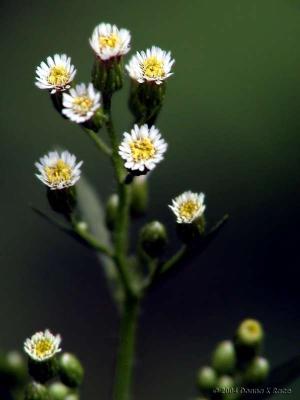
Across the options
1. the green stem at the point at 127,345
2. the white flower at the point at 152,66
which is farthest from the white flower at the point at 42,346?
the white flower at the point at 152,66

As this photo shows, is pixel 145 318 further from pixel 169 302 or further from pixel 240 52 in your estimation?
pixel 240 52

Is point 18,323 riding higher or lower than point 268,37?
lower

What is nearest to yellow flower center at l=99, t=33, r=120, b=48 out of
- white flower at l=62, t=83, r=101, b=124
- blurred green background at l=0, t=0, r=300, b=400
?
white flower at l=62, t=83, r=101, b=124

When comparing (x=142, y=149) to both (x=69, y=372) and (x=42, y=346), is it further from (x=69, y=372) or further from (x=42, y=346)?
(x=69, y=372)

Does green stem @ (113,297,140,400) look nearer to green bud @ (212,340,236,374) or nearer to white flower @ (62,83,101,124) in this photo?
green bud @ (212,340,236,374)

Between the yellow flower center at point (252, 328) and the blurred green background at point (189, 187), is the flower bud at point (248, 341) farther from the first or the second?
the blurred green background at point (189, 187)

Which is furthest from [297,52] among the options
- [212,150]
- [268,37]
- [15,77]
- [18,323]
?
[18,323]
